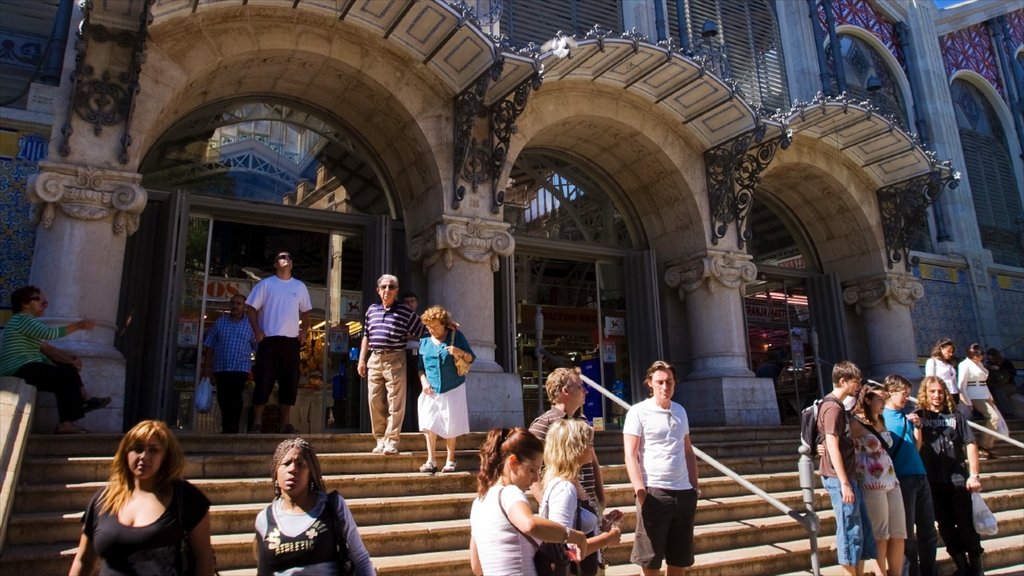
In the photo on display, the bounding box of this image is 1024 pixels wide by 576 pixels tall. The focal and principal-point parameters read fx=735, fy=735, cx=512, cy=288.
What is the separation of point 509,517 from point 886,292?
38.4 feet

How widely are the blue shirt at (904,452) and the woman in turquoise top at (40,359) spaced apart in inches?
242

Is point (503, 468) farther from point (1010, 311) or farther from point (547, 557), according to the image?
point (1010, 311)

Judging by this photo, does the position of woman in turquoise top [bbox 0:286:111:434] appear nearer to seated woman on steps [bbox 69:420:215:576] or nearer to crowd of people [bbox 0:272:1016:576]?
crowd of people [bbox 0:272:1016:576]

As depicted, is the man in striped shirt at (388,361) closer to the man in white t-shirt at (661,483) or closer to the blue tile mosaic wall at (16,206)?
the man in white t-shirt at (661,483)

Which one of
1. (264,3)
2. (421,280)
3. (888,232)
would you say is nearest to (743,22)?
(888,232)

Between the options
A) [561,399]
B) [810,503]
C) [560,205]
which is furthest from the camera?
[560,205]

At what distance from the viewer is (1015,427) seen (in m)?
11.6

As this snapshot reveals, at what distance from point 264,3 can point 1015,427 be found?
12.4 metres

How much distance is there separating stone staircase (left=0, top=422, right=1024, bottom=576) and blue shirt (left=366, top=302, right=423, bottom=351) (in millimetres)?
914

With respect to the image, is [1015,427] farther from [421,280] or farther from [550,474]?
[550,474]

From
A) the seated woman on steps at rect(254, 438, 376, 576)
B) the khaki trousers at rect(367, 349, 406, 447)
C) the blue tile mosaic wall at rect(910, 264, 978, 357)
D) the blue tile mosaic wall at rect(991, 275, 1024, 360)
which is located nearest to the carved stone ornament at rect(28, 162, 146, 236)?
the khaki trousers at rect(367, 349, 406, 447)

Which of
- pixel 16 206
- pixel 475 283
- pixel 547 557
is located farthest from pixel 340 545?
pixel 16 206

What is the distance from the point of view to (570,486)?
3.12 metres

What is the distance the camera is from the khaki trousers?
20.1 feet
